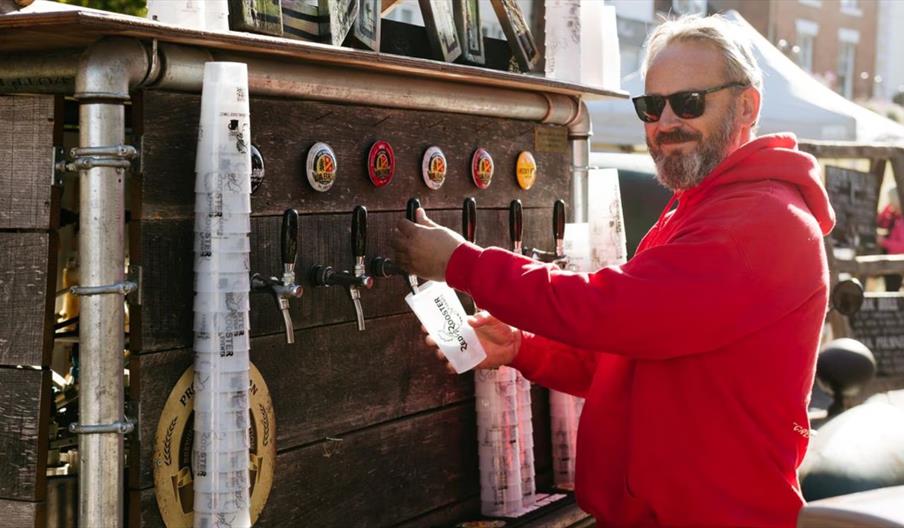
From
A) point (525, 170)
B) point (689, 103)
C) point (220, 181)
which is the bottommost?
point (220, 181)

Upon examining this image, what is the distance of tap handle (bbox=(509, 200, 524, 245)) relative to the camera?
131 inches

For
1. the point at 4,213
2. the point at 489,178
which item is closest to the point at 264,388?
the point at 4,213

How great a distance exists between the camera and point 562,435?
368 centimetres

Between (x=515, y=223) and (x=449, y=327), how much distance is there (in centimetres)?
61

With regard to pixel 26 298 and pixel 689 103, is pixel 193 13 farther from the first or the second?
pixel 689 103

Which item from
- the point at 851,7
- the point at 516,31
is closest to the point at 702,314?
the point at 516,31

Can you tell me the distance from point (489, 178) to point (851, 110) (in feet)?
22.1

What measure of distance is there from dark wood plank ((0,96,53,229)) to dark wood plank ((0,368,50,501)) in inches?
11.6

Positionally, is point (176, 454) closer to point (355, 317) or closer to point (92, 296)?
point (92, 296)

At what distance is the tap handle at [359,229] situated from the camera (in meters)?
2.69

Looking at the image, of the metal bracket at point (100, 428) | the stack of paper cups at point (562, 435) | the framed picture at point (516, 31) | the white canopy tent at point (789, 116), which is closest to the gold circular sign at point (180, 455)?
the metal bracket at point (100, 428)

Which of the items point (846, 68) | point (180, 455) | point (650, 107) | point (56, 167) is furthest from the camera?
point (846, 68)

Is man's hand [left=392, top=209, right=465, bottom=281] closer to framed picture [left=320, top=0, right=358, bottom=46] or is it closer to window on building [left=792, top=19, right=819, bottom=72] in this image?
framed picture [left=320, top=0, right=358, bottom=46]

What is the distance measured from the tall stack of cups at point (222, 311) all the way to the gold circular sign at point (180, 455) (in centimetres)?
5
